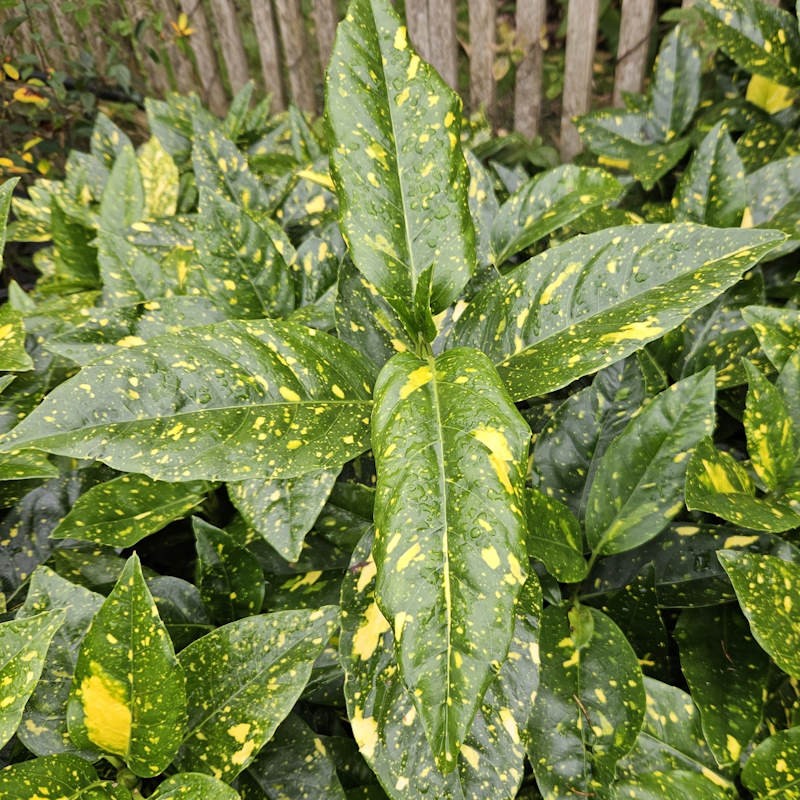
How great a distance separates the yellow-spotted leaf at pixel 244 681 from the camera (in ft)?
2.65

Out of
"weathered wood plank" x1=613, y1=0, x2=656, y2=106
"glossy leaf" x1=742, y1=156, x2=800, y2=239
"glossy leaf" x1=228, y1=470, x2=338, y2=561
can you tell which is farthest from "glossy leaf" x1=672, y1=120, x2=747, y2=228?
"weathered wood plank" x1=613, y1=0, x2=656, y2=106

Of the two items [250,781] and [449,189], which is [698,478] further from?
[250,781]

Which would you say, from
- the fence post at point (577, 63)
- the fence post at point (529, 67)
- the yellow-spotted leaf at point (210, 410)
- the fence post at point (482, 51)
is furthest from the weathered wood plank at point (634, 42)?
the yellow-spotted leaf at point (210, 410)

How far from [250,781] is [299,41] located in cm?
368

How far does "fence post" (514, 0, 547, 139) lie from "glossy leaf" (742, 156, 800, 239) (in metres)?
1.95

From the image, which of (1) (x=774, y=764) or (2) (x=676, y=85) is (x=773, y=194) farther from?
(1) (x=774, y=764)

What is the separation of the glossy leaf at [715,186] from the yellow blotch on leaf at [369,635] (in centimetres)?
99

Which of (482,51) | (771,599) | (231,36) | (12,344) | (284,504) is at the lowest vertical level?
(771,599)

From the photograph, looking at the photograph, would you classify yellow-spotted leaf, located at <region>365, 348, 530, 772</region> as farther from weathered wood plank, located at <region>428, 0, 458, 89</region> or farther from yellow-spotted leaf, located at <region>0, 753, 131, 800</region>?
weathered wood plank, located at <region>428, 0, 458, 89</region>

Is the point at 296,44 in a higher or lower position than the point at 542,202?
higher

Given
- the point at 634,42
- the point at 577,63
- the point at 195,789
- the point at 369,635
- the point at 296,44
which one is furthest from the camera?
the point at 296,44

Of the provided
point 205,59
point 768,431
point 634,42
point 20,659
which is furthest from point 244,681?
point 205,59

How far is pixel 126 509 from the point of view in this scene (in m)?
1.03

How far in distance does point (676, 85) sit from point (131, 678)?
1.96 meters
